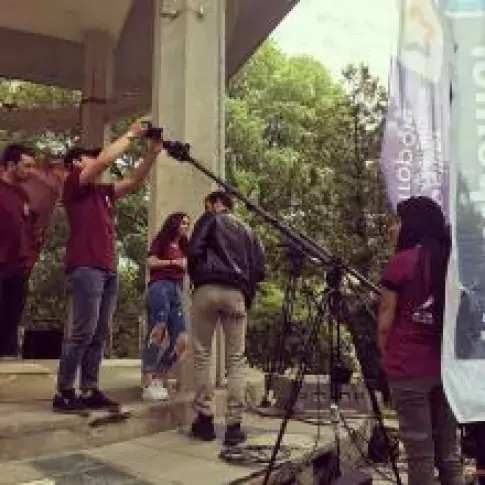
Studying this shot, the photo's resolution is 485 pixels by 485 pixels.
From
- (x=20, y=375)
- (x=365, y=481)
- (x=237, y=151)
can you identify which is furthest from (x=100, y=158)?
(x=237, y=151)

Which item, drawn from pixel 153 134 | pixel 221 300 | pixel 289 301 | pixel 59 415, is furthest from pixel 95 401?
pixel 153 134

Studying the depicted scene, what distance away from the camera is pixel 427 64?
178 inches

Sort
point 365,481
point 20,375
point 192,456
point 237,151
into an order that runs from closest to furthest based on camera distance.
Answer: point 365,481
point 192,456
point 20,375
point 237,151

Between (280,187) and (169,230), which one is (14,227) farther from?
(280,187)

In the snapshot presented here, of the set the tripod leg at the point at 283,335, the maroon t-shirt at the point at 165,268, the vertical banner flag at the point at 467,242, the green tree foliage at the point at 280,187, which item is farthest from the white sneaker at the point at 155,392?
the green tree foliage at the point at 280,187

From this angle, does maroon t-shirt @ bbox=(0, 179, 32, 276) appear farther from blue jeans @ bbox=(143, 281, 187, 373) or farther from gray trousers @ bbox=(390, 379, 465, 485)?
gray trousers @ bbox=(390, 379, 465, 485)

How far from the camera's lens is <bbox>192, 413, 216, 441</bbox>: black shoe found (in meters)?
5.22

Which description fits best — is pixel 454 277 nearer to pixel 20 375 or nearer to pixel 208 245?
pixel 208 245

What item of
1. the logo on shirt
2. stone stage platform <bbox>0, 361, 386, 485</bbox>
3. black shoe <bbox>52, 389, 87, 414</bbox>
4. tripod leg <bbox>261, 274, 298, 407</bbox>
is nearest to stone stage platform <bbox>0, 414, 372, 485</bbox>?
stone stage platform <bbox>0, 361, 386, 485</bbox>

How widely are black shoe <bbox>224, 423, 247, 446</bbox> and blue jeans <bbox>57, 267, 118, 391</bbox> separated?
95cm

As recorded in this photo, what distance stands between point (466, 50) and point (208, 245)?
2.16 metres

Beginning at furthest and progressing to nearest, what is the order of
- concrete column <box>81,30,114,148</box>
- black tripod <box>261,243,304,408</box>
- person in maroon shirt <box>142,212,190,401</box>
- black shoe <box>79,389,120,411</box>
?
concrete column <box>81,30,114,148</box> < person in maroon shirt <box>142,212,190,401</box> < black shoe <box>79,389,120,411</box> < black tripod <box>261,243,304,408</box>

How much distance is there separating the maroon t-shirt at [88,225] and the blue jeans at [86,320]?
0.06 meters

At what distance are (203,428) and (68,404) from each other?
90 centimetres
